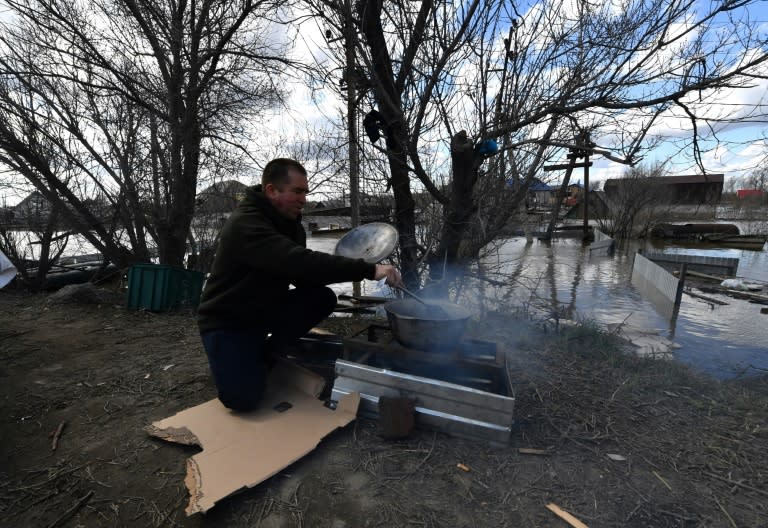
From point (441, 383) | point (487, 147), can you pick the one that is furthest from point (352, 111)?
point (441, 383)

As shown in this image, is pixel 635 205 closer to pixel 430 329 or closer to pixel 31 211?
A: pixel 430 329

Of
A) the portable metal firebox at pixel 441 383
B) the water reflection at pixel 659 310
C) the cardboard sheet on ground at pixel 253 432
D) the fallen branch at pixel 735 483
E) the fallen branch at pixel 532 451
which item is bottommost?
the water reflection at pixel 659 310

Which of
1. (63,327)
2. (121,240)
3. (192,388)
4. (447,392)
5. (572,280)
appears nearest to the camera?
(447,392)

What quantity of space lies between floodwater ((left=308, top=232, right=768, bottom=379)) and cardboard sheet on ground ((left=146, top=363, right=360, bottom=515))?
3110 mm

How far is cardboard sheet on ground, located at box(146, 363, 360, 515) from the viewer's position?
1.77 metres

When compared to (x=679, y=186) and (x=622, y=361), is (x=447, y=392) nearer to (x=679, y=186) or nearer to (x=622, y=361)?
(x=622, y=361)

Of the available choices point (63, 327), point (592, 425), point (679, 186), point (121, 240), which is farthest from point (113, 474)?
point (679, 186)

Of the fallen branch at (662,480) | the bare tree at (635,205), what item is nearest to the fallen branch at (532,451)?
the fallen branch at (662,480)

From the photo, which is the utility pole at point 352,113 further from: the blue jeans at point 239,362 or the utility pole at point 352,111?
the blue jeans at point 239,362

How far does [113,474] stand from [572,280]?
10.3m

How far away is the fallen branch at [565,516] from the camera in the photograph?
5.19 ft

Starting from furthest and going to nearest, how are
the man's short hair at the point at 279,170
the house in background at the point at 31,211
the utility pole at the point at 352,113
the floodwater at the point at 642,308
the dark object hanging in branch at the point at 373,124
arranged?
the house in background at the point at 31,211
the floodwater at the point at 642,308
the dark object hanging in branch at the point at 373,124
the utility pole at the point at 352,113
the man's short hair at the point at 279,170

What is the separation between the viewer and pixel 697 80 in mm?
3150

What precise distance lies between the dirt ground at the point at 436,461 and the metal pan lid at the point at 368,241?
3.97ft
